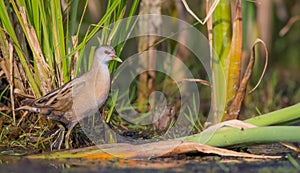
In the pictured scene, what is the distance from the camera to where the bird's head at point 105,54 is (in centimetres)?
470

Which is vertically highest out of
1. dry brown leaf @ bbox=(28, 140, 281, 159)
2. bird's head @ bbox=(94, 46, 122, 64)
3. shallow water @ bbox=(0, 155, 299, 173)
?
bird's head @ bbox=(94, 46, 122, 64)

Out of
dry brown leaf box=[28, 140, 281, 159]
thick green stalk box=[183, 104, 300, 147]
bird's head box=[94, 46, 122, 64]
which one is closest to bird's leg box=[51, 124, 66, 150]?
dry brown leaf box=[28, 140, 281, 159]

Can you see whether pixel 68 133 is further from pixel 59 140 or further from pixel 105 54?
pixel 105 54

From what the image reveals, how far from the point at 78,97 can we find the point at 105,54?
339mm

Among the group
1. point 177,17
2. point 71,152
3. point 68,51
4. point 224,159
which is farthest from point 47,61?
point 177,17

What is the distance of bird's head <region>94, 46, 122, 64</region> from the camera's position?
4.70 metres

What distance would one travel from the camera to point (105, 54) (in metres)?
4.70

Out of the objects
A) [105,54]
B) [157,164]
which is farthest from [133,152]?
[105,54]

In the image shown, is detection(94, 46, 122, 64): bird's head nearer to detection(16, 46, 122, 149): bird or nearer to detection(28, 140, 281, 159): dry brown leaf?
detection(16, 46, 122, 149): bird

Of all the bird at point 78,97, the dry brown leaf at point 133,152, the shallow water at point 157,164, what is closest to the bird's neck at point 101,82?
the bird at point 78,97

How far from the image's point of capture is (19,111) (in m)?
5.07

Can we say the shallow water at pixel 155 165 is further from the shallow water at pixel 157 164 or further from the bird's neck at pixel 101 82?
the bird's neck at pixel 101 82

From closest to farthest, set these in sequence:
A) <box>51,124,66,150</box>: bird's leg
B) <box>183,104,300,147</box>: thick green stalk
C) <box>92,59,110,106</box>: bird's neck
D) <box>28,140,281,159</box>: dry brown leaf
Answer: <box>183,104,300,147</box>: thick green stalk
<box>28,140,281,159</box>: dry brown leaf
<box>51,124,66,150</box>: bird's leg
<box>92,59,110,106</box>: bird's neck

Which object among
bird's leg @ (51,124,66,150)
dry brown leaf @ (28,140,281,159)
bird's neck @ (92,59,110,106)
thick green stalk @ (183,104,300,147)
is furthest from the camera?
bird's neck @ (92,59,110,106)
